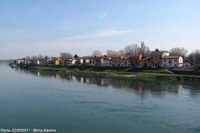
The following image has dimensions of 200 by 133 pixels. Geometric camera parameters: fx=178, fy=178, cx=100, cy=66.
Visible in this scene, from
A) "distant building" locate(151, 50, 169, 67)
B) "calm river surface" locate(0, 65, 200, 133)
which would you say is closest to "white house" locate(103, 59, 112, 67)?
"distant building" locate(151, 50, 169, 67)

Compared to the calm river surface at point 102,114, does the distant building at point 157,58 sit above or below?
above

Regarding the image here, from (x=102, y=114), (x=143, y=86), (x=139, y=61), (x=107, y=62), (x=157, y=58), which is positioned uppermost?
(x=157, y=58)

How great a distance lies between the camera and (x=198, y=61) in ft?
246

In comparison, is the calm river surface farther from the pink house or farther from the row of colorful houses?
the row of colorful houses

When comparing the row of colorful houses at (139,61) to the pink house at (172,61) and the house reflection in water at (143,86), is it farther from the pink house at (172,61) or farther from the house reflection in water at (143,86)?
the house reflection in water at (143,86)

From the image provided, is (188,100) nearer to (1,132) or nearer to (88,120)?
(88,120)

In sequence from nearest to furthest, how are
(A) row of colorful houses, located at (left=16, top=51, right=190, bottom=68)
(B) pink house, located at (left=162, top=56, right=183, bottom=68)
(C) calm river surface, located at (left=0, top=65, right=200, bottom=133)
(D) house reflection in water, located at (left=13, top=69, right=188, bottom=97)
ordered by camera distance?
(C) calm river surface, located at (left=0, top=65, right=200, bottom=133), (D) house reflection in water, located at (left=13, top=69, right=188, bottom=97), (B) pink house, located at (left=162, top=56, right=183, bottom=68), (A) row of colorful houses, located at (left=16, top=51, right=190, bottom=68)

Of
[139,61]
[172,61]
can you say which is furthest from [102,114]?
[139,61]

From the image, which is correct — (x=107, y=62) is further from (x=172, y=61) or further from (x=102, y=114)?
(x=102, y=114)

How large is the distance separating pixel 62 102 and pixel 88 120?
8416 mm

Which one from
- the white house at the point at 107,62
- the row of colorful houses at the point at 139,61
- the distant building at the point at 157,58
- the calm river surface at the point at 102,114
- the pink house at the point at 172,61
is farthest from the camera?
the white house at the point at 107,62

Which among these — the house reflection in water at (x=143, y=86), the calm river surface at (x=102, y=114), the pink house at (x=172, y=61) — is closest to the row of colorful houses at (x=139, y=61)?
the pink house at (x=172, y=61)

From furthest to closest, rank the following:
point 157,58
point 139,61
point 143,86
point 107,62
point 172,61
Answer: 1. point 107,62
2. point 139,61
3. point 157,58
4. point 172,61
5. point 143,86

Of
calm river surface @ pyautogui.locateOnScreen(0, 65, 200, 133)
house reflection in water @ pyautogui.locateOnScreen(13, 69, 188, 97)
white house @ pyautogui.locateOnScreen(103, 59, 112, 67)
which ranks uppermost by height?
white house @ pyautogui.locateOnScreen(103, 59, 112, 67)
